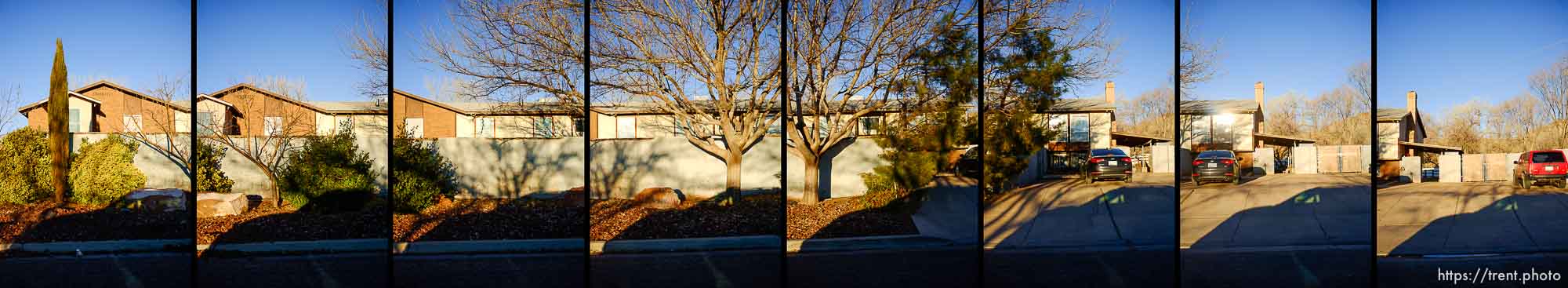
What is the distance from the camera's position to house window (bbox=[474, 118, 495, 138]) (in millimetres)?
6625

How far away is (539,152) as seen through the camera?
22.4ft

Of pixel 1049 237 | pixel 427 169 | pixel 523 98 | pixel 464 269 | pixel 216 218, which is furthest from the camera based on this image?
pixel 216 218

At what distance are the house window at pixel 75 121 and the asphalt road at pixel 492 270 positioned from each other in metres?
3.06

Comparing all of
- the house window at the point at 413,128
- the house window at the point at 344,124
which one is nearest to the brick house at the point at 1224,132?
the house window at the point at 413,128

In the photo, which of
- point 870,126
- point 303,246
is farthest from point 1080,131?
point 303,246

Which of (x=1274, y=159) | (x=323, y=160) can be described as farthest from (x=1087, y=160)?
(x=323, y=160)

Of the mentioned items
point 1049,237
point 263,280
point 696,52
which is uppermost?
point 696,52

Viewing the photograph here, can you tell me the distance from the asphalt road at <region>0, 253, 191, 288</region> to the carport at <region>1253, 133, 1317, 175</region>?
8.95m

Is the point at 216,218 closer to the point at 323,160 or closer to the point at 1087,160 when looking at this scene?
the point at 323,160

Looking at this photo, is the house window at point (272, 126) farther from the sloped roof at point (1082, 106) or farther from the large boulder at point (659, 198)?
the sloped roof at point (1082, 106)

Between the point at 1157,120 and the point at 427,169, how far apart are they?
21.7 feet

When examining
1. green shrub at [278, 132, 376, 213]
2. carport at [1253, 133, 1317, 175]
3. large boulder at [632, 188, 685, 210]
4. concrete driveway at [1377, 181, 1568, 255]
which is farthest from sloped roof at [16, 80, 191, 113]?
concrete driveway at [1377, 181, 1568, 255]

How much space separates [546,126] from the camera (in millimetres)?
6395

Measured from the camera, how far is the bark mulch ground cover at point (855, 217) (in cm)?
531
